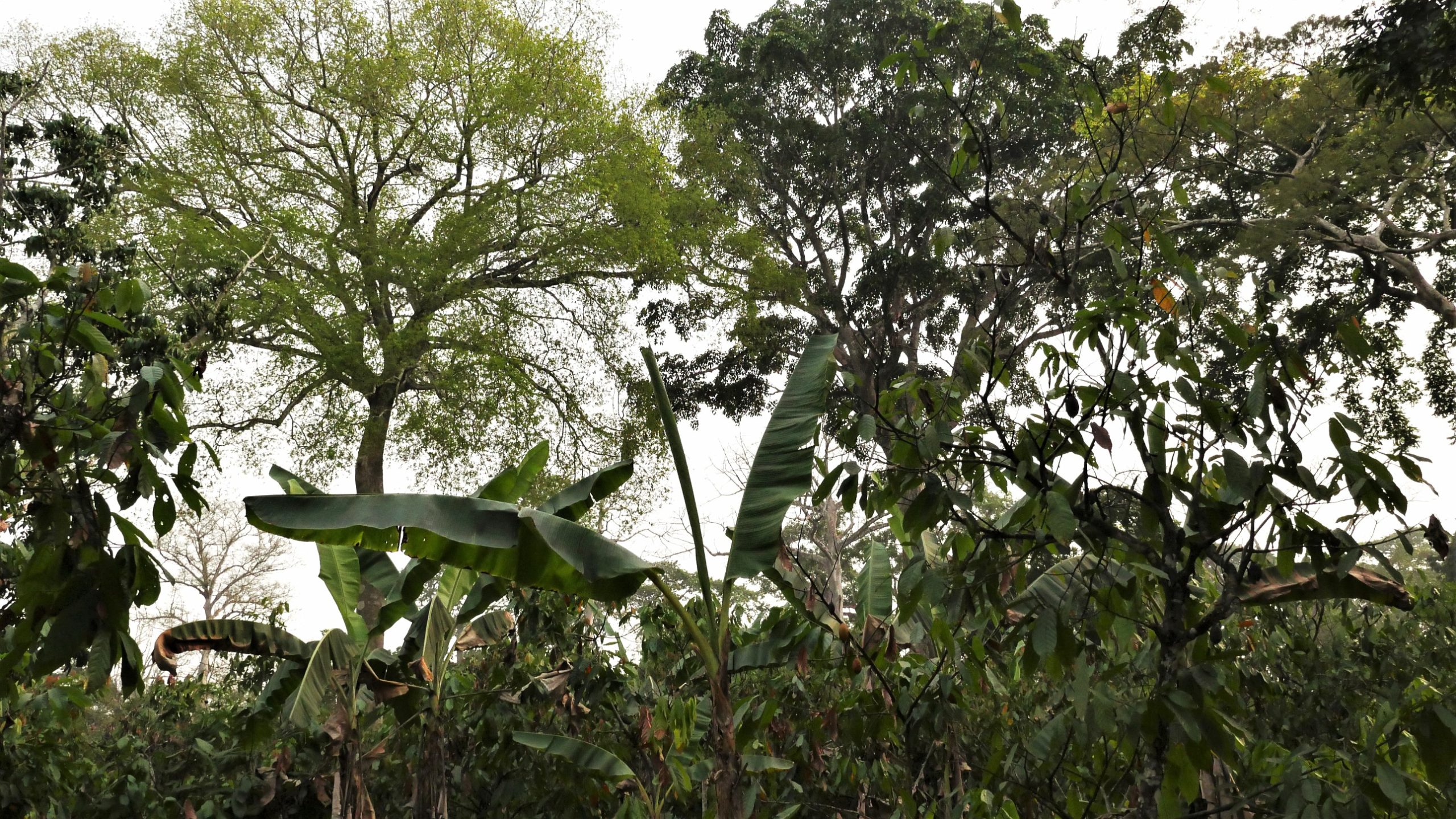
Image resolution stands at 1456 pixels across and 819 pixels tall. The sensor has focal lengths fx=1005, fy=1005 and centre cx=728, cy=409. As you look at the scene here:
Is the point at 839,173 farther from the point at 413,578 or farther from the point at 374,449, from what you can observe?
the point at 413,578

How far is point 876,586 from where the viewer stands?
13.1 feet

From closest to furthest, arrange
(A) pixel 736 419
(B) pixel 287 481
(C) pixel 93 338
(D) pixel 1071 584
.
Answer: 1. (D) pixel 1071 584
2. (C) pixel 93 338
3. (B) pixel 287 481
4. (A) pixel 736 419

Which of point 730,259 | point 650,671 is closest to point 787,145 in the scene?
point 730,259

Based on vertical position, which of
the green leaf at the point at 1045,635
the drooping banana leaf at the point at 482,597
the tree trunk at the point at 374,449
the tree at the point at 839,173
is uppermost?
the tree at the point at 839,173

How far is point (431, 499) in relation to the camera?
9.96 feet

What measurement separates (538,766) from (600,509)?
9.16m

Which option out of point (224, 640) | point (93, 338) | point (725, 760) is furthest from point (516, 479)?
point (93, 338)

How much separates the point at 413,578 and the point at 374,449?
11220mm

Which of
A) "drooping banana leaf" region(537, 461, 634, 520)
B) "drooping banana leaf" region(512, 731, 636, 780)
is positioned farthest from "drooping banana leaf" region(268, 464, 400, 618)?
"drooping banana leaf" region(537, 461, 634, 520)

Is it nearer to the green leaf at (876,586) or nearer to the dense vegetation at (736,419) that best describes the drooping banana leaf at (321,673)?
the dense vegetation at (736,419)

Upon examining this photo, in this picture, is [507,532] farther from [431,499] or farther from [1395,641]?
[1395,641]

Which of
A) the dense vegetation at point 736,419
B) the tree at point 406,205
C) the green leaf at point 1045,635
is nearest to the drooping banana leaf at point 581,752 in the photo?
the dense vegetation at point 736,419

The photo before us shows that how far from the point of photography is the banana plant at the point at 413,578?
2.91 meters

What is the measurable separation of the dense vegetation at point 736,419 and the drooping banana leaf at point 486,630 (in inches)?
1.0
